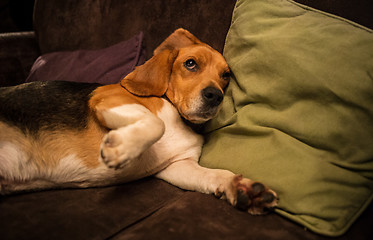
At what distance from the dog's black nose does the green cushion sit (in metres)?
0.16

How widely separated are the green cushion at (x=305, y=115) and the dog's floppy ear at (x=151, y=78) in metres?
0.46

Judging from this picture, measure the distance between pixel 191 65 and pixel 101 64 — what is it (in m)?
0.99

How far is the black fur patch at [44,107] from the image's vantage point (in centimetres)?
134

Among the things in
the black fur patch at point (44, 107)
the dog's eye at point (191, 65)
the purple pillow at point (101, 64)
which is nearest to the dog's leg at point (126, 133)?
the black fur patch at point (44, 107)

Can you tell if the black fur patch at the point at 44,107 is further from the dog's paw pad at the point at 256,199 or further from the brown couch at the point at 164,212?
the dog's paw pad at the point at 256,199

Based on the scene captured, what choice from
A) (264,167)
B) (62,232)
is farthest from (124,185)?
(264,167)

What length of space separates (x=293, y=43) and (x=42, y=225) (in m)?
1.45

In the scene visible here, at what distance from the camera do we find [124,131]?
1.06m

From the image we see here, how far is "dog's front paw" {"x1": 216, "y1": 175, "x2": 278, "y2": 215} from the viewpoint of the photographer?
110 centimetres

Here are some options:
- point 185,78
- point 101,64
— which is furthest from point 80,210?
point 101,64

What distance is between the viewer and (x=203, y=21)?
1.90m

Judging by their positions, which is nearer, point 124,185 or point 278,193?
point 278,193

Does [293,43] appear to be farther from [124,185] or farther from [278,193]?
[124,185]

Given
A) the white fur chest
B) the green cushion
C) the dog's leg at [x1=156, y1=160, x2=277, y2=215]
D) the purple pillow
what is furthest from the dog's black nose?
the purple pillow
